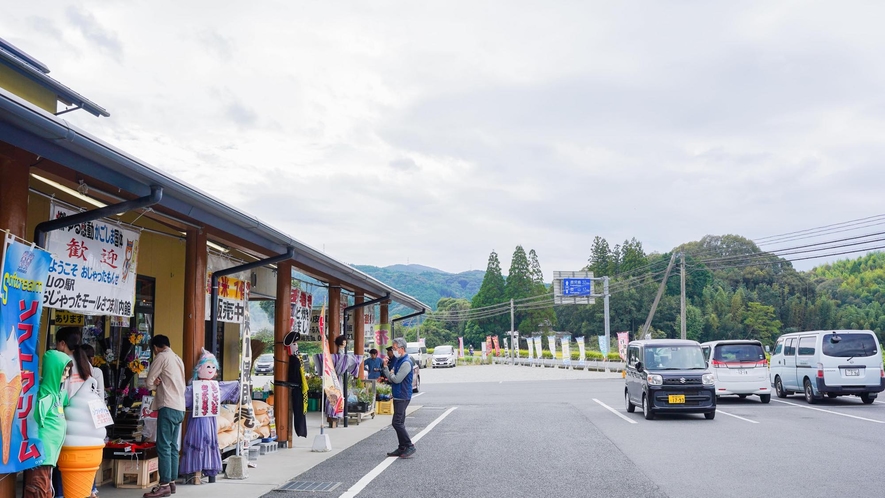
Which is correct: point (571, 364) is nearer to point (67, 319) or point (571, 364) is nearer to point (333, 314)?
point (333, 314)

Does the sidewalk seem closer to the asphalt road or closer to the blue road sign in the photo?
the asphalt road

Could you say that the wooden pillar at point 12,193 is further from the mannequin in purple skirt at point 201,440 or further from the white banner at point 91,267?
the mannequin in purple skirt at point 201,440

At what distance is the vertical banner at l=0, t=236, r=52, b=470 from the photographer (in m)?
5.17

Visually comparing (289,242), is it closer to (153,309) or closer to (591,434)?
(153,309)

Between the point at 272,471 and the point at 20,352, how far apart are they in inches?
180

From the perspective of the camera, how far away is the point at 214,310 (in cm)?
970

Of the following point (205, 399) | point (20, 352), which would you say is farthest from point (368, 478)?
point (20, 352)

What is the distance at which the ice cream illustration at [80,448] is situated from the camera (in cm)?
626

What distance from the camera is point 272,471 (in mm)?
9312

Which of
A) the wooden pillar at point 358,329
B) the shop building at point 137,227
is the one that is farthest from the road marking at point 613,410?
the shop building at point 137,227

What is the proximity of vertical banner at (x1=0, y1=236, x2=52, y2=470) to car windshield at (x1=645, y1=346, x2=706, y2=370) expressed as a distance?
13337 mm

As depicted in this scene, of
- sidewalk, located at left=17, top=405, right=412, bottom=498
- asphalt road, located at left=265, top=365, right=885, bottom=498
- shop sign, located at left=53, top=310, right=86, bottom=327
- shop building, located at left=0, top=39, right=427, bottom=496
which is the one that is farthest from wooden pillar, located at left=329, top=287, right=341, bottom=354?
shop sign, located at left=53, top=310, right=86, bottom=327

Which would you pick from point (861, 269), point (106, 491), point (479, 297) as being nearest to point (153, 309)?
point (106, 491)

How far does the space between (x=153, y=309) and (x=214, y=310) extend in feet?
6.06
